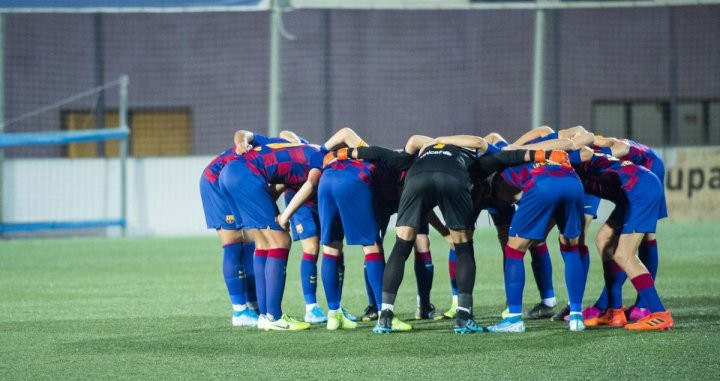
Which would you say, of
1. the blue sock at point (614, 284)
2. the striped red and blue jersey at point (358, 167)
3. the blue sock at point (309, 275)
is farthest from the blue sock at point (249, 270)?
the blue sock at point (614, 284)

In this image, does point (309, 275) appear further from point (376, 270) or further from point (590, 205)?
point (590, 205)

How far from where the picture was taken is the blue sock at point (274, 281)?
8.23 meters

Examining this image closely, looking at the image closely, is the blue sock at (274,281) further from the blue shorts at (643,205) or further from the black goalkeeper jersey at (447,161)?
the blue shorts at (643,205)

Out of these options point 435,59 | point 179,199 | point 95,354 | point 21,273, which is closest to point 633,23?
point 435,59

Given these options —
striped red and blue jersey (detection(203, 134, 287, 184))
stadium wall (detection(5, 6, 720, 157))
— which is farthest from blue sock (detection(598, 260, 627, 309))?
stadium wall (detection(5, 6, 720, 157))

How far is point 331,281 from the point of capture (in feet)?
27.1

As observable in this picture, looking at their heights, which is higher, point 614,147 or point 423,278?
point 614,147

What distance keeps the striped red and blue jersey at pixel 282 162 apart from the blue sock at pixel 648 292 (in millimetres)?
2508

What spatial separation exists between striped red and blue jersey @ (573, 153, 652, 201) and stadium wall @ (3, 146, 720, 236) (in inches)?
518

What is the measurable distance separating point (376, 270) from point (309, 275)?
0.57 meters

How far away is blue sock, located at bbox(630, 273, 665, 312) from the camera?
7.83m

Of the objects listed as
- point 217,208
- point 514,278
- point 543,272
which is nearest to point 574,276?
point 514,278

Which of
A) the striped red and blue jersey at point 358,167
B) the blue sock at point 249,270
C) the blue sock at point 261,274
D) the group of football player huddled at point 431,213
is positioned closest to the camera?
the group of football player huddled at point 431,213

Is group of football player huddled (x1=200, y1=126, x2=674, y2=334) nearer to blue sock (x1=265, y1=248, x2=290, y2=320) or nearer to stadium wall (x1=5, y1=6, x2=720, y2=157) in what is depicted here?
blue sock (x1=265, y1=248, x2=290, y2=320)
